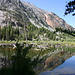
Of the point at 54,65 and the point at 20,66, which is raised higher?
the point at 20,66

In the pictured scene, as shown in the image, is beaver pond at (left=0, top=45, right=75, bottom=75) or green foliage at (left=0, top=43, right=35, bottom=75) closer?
green foliage at (left=0, top=43, right=35, bottom=75)

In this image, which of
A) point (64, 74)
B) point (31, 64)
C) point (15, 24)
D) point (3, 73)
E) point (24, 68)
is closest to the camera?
point (3, 73)

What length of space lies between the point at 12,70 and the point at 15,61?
36 cm

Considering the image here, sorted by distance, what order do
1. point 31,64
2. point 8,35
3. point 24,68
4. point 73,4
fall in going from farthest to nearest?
point 8,35
point 73,4
point 31,64
point 24,68

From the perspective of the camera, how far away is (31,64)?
433 centimetres

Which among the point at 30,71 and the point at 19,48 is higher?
the point at 19,48

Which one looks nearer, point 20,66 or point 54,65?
point 20,66

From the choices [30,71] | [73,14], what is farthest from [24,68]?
[73,14]

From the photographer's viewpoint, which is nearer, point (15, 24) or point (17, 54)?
point (17, 54)

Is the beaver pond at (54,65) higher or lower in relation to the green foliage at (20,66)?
lower

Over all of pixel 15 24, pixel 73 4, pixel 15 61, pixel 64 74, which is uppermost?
pixel 15 24

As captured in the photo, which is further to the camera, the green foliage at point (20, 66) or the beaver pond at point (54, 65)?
the beaver pond at point (54, 65)

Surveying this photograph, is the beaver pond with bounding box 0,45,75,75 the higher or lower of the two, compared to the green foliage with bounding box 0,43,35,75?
lower

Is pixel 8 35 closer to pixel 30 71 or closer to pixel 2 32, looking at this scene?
pixel 2 32
